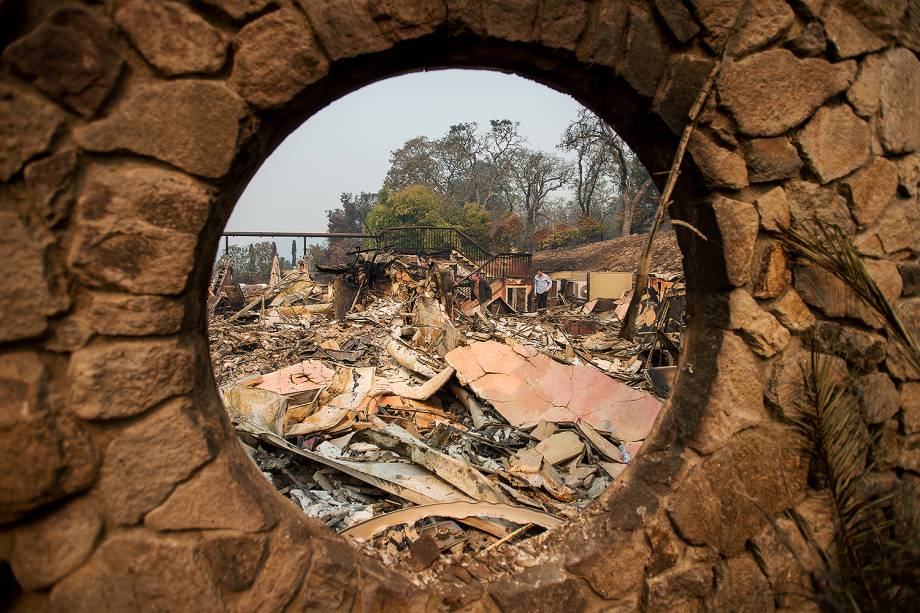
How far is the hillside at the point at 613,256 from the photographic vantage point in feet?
53.7

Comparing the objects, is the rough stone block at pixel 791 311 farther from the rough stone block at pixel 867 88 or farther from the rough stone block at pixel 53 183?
the rough stone block at pixel 53 183

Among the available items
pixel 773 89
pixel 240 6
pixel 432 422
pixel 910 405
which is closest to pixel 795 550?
pixel 910 405

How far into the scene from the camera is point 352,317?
30.2 ft

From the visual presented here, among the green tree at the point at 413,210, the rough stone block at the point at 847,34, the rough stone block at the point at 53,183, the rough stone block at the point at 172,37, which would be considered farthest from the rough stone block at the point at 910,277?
the green tree at the point at 413,210

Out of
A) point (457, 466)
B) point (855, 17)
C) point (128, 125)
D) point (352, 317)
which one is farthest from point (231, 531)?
point (352, 317)

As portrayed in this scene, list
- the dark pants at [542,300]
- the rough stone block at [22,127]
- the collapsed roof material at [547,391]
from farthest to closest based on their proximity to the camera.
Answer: the dark pants at [542,300] < the collapsed roof material at [547,391] < the rough stone block at [22,127]

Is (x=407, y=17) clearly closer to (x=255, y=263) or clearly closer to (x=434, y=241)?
(x=434, y=241)

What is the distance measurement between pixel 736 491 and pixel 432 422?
3.33 m

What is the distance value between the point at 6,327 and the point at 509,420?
401 cm

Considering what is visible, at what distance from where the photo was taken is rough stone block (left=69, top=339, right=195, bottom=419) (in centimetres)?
114

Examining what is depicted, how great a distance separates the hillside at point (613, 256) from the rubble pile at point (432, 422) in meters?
8.31

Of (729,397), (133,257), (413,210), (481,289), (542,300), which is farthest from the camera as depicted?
(413,210)

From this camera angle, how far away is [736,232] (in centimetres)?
155

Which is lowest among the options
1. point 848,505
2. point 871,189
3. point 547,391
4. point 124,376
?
point 547,391
